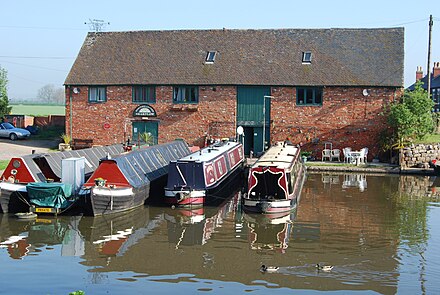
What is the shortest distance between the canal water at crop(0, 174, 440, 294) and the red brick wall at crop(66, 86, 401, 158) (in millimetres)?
10306

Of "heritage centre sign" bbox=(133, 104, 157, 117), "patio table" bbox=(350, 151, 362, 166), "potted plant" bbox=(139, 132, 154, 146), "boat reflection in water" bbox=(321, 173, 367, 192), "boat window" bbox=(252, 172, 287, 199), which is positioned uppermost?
"heritage centre sign" bbox=(133, 104, 157, 117)

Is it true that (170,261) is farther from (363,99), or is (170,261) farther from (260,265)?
(363,99)

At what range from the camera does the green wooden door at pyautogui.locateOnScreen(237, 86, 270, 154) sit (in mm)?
34719

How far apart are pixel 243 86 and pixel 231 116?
5.76 ft

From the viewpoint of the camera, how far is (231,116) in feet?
115

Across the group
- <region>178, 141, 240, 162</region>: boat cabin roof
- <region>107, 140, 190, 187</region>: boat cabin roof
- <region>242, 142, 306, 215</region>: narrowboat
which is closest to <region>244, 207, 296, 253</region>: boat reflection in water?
<region>242, 142, 306, 215</region>: narrowboat

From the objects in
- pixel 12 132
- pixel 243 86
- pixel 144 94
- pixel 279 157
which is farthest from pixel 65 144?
pixel 279 157

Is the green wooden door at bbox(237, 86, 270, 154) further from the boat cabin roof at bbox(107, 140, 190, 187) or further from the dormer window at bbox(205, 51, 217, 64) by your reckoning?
the boat cabin roof at bbox(107, 140, 190, 187)

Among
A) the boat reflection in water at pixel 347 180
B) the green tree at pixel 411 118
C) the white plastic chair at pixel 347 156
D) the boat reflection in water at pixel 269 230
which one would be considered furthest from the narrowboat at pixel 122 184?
the green tree at pixel 411 118

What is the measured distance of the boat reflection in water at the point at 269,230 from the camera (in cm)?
1720

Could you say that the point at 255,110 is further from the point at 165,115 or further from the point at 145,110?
the point at 145,110

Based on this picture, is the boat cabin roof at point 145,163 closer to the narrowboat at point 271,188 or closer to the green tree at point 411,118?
the narrowboat at point 271,188

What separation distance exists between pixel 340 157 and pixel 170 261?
66.3ft

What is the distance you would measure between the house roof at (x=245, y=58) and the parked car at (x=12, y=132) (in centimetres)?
748
